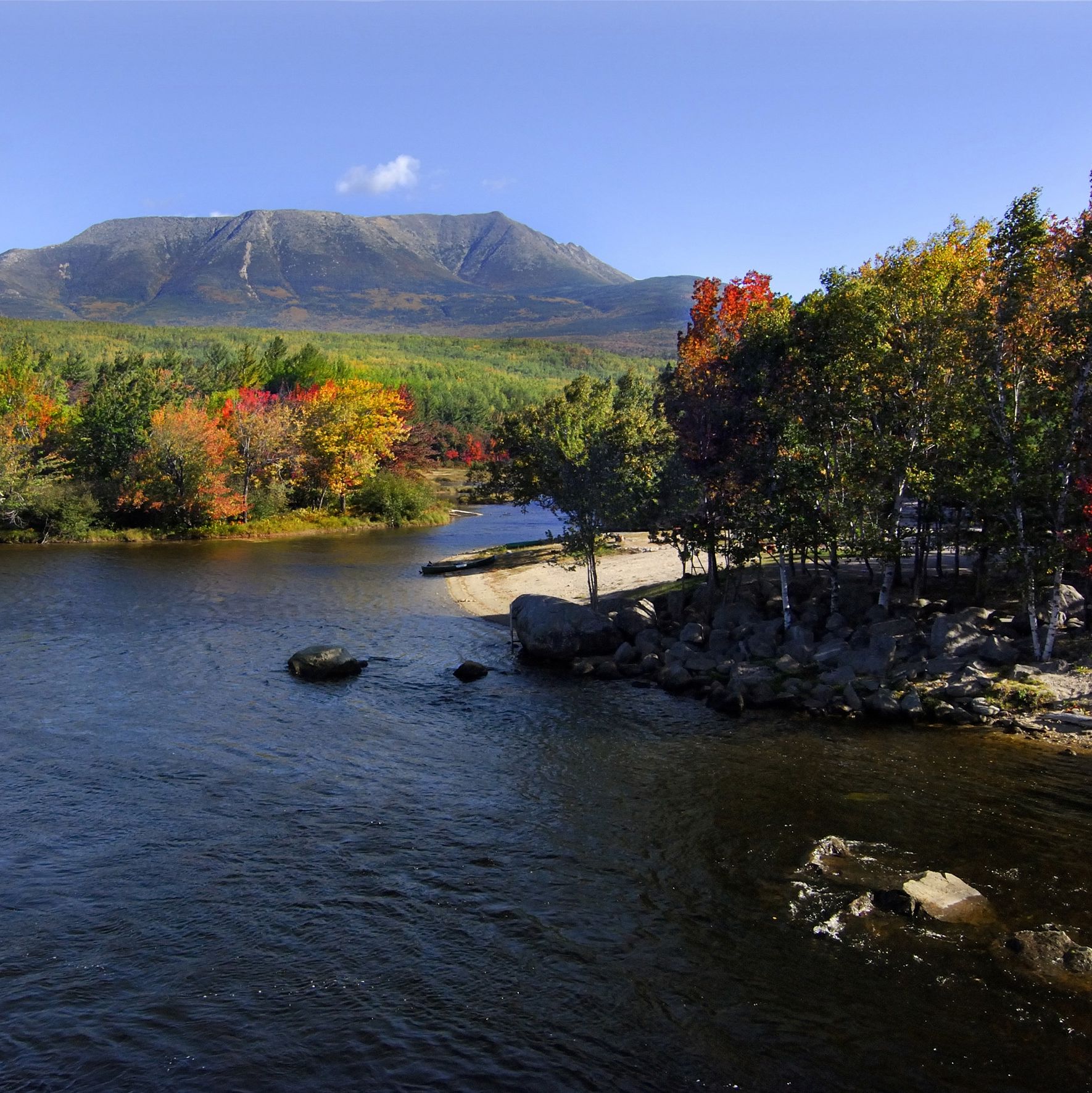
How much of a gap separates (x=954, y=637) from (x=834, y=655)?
3.71 m

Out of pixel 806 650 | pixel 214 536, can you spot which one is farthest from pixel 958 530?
pixel 214 536

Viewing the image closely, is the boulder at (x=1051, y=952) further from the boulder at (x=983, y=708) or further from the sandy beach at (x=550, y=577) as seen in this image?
the sandy beach at (x=550, y=577)

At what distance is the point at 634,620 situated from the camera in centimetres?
3656

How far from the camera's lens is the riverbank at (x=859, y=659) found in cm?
2588

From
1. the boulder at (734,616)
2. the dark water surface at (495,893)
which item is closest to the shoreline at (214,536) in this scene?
the dark water surface at (495,893)

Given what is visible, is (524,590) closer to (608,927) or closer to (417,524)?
(608,927)

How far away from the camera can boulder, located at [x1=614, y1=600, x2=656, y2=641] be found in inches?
1427

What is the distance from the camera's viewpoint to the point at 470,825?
1955 cm

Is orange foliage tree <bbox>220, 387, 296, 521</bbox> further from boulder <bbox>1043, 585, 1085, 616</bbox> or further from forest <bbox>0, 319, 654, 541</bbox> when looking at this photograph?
boulder <bbox>1043, 585, 1085, 616</bbox>

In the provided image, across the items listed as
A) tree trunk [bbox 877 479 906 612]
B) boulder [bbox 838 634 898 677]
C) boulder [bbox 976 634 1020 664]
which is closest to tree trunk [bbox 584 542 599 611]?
tree trunk [bbox 877 479 906 612]

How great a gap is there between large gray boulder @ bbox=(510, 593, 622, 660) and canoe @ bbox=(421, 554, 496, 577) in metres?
22.0

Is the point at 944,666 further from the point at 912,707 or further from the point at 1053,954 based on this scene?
the point at 1053,954

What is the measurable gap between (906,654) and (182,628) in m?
30.2

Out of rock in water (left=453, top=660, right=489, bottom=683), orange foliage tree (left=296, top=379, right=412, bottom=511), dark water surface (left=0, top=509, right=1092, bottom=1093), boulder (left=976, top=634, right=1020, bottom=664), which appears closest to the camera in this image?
dark water surface (left=0, top=509, right=1092, bottom=1093)
